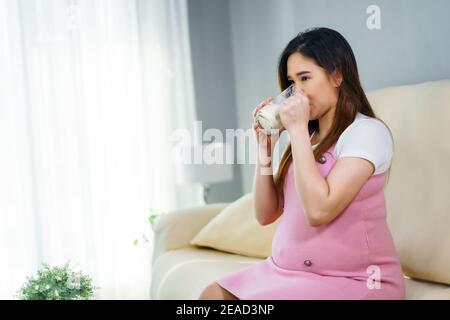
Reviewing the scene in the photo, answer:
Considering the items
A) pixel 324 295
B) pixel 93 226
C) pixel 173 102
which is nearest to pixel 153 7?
pixel 173 102

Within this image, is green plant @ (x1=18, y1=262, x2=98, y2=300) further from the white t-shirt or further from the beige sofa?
the white t-shirt

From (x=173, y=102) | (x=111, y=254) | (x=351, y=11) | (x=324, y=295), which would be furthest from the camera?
(x=173, y=102)

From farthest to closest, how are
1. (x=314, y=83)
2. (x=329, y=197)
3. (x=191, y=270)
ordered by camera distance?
(x=191, y=270) → (x=314, y=83) → (x=329, y=197)

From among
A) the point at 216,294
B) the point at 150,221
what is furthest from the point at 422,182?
the point at 150,221

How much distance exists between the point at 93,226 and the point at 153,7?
111 centimetres

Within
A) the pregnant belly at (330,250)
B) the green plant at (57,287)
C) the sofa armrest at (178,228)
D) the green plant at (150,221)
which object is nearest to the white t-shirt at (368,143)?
the pregnant belly at (330,250)

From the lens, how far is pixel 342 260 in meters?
1.19

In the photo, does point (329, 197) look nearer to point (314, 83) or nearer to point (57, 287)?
point (314, 83)

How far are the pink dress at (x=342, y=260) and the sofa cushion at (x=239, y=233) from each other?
740mm

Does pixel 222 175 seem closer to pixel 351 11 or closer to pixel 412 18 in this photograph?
pixel 351 11

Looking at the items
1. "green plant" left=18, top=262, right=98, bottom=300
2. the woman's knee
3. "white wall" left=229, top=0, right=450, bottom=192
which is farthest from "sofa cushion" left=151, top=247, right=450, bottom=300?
"white wall" left=229, top=0, right=450, bottom=192

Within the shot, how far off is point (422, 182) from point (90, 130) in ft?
5.92
